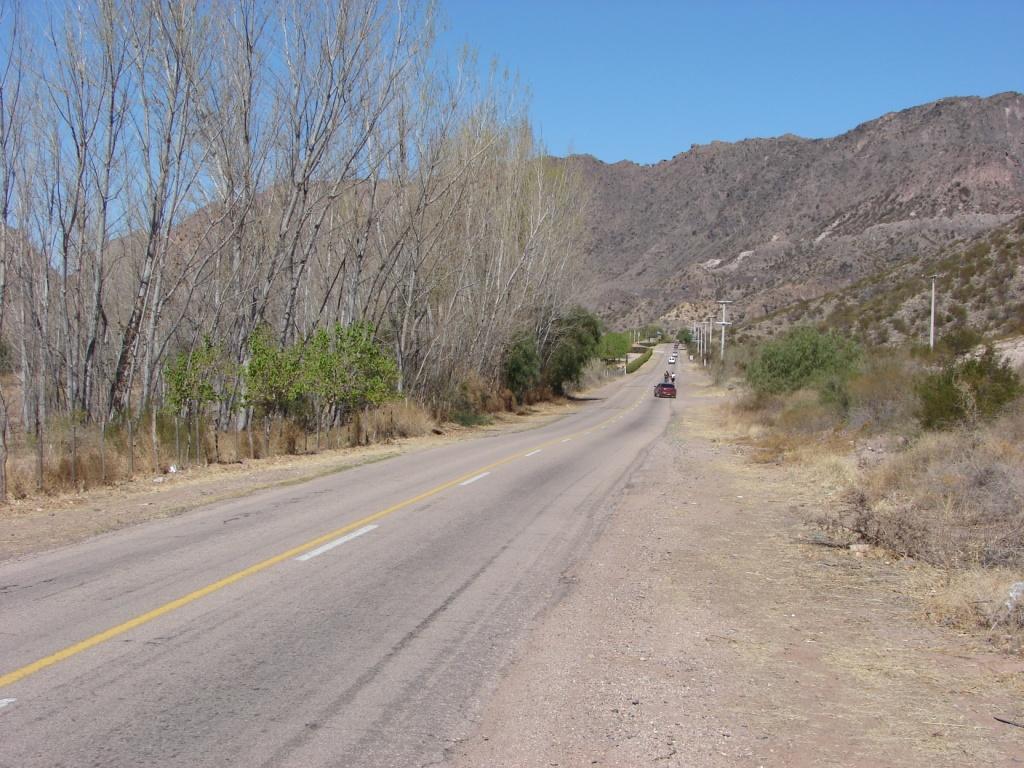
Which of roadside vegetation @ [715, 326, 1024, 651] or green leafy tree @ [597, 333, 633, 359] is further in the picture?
green leafy tree @ [597, 333, 633, 359]

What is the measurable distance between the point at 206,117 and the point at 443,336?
42.6 feet

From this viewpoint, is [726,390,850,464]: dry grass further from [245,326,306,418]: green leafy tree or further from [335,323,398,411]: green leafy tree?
[245,326,306,418]: green leafy tree

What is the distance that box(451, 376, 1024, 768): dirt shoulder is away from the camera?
185 inches

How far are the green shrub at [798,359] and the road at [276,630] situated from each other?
1911 centimetres

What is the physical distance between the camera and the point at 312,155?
2383 centimetres

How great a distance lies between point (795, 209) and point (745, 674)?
5390 inches

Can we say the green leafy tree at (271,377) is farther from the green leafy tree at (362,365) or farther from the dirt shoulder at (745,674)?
the dirt shoulder at (745,674)

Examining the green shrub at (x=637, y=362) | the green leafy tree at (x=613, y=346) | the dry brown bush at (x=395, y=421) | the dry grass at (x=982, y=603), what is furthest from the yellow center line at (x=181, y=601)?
the green shrub at (x=637, y=362)

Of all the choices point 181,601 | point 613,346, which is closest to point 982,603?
point 181,601

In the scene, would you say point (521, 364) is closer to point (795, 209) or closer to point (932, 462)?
point (932, 462)

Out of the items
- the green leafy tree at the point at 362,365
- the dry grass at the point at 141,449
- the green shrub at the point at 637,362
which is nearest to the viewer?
the dry grass at the point at 141,449

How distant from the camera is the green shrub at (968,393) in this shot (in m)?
14.8

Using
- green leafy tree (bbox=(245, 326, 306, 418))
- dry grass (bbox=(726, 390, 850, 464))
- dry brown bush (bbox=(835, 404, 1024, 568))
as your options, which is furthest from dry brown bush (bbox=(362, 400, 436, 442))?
dry brown bush (bbox=(835, 404, 1024, 568))

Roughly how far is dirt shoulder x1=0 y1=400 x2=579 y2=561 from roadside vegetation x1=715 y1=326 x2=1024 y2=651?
8.87 metres
